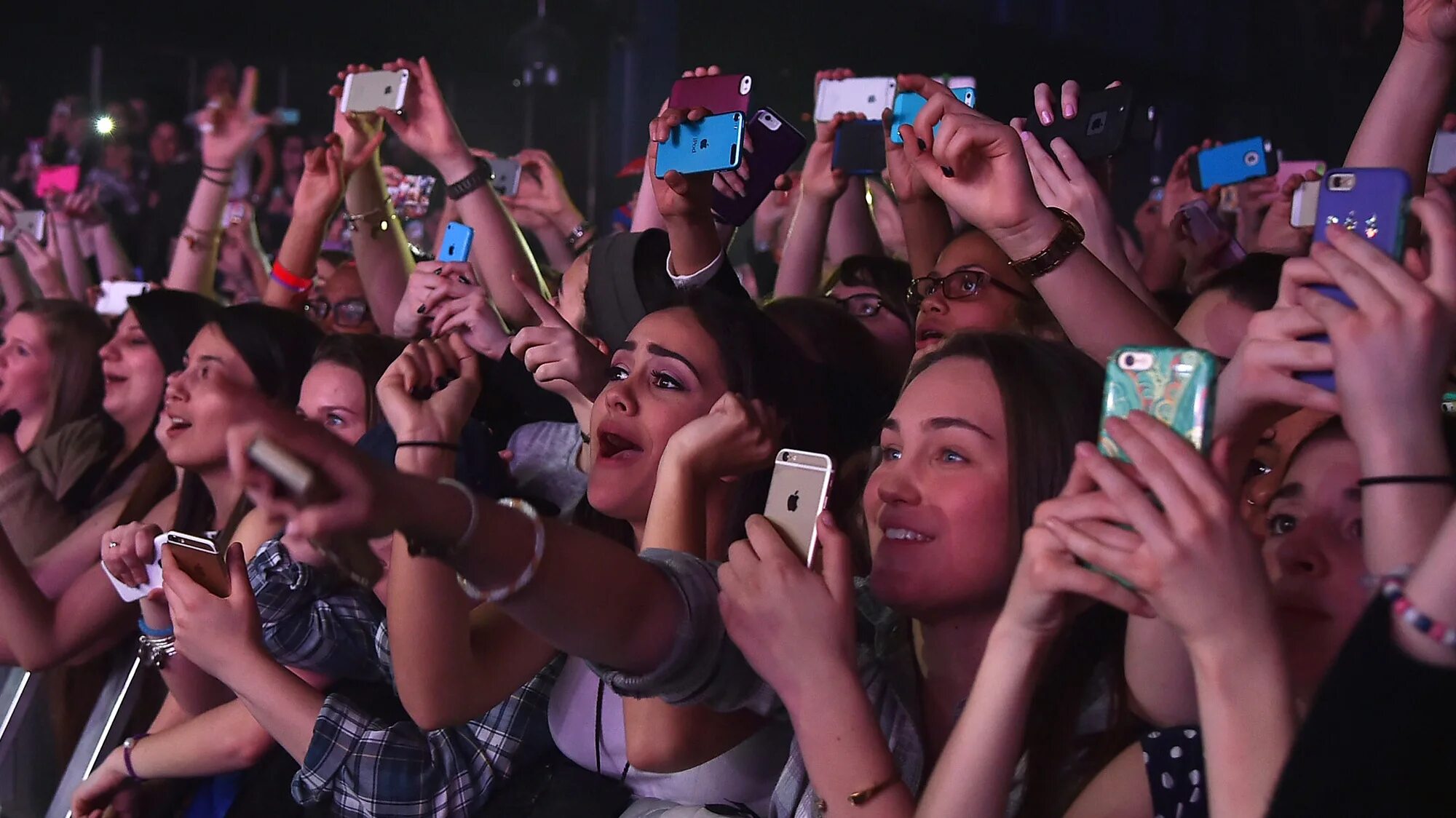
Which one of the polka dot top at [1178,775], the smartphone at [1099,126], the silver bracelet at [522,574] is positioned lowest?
the polka dot top at [1178,775]

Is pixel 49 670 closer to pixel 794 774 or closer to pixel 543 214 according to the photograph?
pixel 543 214

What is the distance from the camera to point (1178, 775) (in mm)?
1104

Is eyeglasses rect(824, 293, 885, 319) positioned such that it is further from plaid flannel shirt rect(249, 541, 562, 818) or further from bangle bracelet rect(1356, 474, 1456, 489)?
bangle bracelet rect(1356, 474, 1456, 489)

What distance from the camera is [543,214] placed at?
3.84 meters

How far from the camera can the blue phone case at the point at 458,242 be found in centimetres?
259

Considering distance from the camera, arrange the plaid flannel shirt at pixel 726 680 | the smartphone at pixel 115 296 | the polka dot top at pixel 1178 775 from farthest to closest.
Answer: the smartphone at pixel 115 296 → the plaid flannel shirt at pixel 726 680 → the polka dot top at pixel 1178 775

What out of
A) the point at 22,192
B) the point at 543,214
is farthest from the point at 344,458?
the point at 22,192

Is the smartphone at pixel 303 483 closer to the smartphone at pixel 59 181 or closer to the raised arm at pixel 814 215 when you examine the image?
the raised arm at pixel 814 215

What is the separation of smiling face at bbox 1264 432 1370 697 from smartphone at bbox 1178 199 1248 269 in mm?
1345

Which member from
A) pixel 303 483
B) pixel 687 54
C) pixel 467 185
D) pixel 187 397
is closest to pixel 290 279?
pixel 467 185

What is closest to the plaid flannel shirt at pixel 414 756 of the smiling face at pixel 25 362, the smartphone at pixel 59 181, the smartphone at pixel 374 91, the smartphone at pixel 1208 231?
the smartphone at pixel 374 91

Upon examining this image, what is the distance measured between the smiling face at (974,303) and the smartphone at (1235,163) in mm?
861

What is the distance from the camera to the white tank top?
5.27 ft

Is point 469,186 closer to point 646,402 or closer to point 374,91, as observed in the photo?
point 374,91
